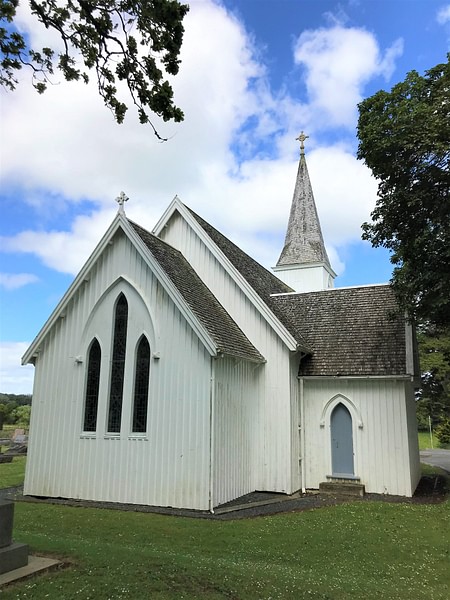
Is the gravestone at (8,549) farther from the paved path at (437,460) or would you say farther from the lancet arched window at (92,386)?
the paved path at (437,460)

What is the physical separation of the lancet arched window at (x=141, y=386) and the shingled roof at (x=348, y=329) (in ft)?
19.5

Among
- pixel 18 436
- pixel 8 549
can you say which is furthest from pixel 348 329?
pixel 18 436

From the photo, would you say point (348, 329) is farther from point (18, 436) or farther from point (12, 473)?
point (18, 436)

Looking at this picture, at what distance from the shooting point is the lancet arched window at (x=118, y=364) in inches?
590

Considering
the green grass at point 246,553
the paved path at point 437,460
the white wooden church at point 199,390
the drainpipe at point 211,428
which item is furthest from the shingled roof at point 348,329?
the paved path at point 437,460

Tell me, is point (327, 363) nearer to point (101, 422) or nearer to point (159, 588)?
point (101, 422)

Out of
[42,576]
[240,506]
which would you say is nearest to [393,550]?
[240,506]

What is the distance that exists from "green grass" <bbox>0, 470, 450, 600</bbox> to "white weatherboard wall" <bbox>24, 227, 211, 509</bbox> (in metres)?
1.18

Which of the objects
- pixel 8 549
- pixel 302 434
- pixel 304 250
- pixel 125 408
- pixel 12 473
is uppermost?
A: pixel 304 250

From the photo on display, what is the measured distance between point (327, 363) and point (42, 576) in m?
12.4

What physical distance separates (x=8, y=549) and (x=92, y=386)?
27.9ft

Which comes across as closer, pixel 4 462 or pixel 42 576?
pixel 42 576

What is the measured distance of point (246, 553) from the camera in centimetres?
940

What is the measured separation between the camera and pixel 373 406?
16250 mm
